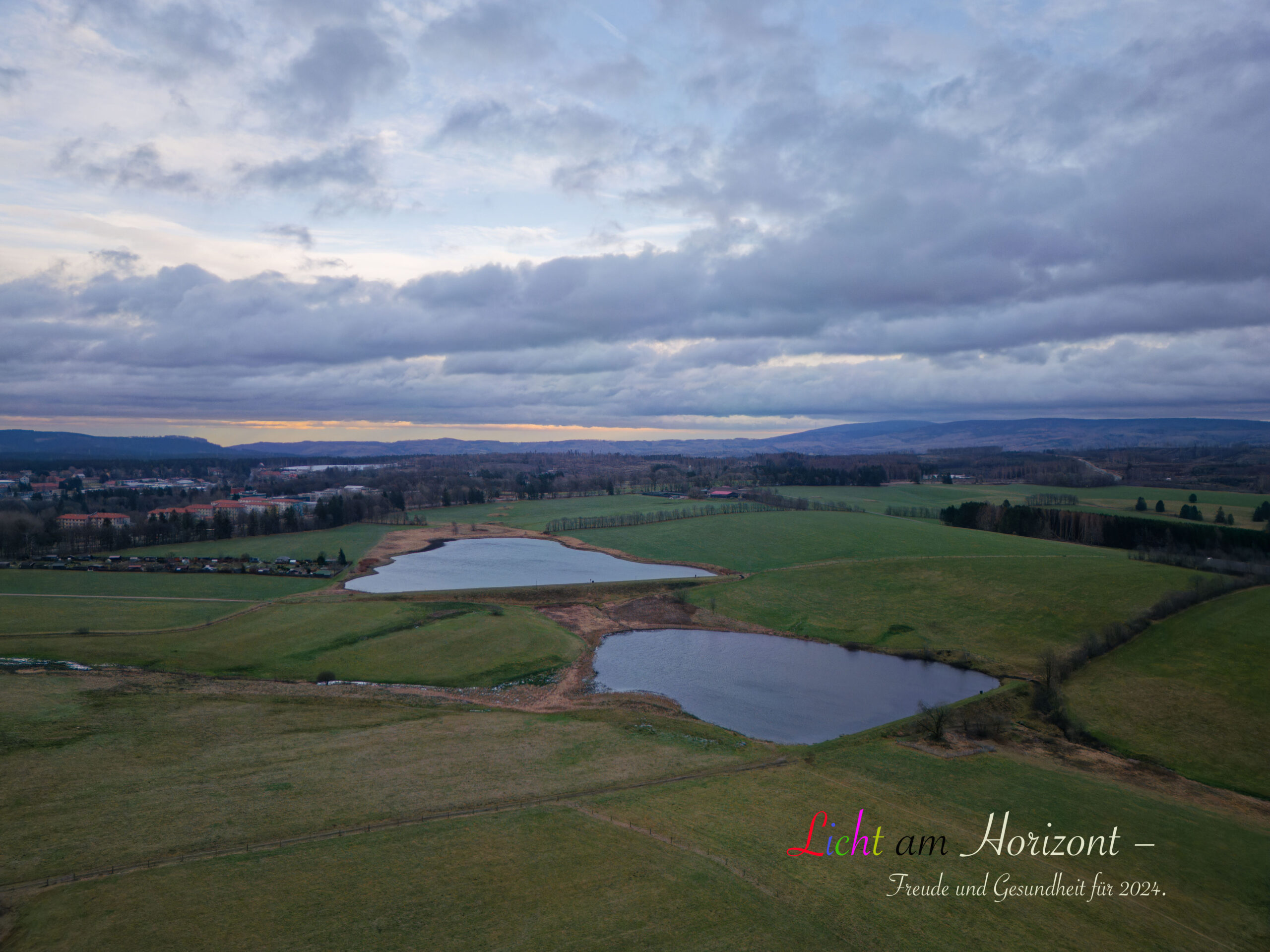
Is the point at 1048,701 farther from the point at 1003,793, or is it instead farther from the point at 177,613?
the point at 177,613

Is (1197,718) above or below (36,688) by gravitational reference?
below

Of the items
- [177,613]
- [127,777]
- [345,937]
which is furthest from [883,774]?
[177,613]

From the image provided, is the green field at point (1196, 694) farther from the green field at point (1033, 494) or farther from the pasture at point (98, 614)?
the pasture at point (98, 614)

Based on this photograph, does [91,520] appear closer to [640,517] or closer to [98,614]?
[98,614]

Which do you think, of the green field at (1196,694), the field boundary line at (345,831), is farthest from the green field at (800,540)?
the field boundary line at (345,831)

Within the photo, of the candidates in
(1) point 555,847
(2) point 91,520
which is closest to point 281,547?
(2) point 91,520
